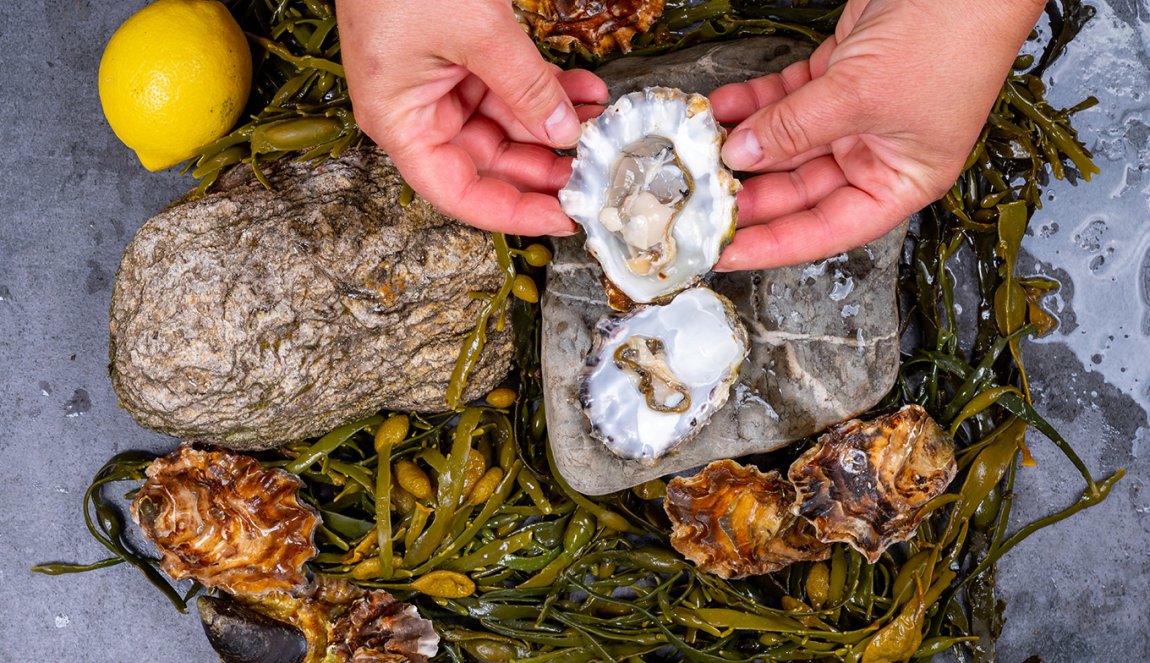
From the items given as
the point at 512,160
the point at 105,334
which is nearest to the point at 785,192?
the point at 512,160

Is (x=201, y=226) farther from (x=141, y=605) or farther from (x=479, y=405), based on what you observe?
(x=141, y=605)

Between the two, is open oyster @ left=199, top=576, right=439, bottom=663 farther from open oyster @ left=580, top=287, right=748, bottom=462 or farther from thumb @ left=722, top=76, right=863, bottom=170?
thumb @ left=722, top=76, right=863, bottom=170

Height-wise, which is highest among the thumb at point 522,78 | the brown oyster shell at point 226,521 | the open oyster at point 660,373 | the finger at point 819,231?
the thumb at point 522,78

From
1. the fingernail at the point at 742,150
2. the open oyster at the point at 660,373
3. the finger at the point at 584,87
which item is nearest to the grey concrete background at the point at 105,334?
the open oyster at the point at 660,373

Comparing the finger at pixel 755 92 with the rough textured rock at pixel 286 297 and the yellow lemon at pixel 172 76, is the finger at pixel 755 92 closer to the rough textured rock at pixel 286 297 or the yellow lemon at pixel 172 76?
the rough textured rock at pixel 286 297

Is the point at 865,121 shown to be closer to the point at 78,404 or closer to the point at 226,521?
the point at 226,521

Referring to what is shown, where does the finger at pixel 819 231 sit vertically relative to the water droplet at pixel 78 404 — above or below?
above
